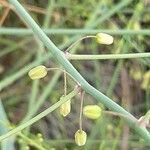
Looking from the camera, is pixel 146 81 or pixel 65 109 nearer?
pixel 65 109

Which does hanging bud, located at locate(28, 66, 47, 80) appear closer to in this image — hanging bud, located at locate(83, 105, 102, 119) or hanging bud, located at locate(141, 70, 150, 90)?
hanging bud, located at locate(83, 105, 102, 119)

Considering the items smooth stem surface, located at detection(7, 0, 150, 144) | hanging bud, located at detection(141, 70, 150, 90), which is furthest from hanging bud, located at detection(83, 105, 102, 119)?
hanging bud, located at detection(141, 70, 150, 90)

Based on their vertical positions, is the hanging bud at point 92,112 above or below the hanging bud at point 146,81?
below

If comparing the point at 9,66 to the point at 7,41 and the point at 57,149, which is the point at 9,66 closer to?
the point at 7,41

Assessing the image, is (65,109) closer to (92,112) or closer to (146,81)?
(92,112)

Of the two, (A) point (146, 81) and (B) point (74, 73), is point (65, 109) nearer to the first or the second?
(B) point (74, 73)

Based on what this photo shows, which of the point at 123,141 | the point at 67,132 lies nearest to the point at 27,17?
the point at 123,141

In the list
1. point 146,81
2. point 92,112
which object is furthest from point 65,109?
point 146,81

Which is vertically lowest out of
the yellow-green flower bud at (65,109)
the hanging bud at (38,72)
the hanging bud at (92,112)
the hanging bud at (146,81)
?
the hanging bud at (92,112)

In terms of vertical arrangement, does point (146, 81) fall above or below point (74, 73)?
above

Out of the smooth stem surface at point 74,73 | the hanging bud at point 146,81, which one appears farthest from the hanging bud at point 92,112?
the hanging bud at point 146,81

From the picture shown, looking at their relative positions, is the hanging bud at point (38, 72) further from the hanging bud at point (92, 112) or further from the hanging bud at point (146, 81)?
the hanging bud at point (146, 81)
